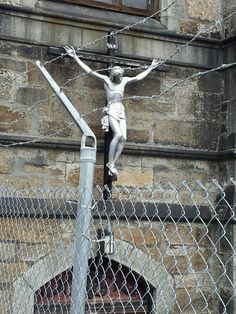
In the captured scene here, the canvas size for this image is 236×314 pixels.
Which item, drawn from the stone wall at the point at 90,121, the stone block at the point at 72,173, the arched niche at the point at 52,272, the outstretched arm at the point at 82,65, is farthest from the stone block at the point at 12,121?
the arched niche at the point at 52,272

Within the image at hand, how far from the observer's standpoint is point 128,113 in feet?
19.8

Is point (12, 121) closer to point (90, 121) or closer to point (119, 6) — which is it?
point (90, 121)

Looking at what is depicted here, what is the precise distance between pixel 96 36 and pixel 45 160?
1496 mm

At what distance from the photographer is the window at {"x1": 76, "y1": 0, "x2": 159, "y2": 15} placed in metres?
6.08

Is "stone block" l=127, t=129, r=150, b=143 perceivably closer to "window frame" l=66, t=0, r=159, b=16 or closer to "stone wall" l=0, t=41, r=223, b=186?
"stone wall" l=0, t=41, r=223, b=186

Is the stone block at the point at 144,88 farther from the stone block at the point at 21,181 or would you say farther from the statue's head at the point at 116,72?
the stone block at the point at 21,181

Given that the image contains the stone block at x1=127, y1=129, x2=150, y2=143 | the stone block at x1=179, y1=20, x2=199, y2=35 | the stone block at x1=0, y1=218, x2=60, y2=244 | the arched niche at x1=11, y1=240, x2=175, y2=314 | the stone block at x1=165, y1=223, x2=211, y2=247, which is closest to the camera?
the arched niche at x1=11, y1=240, x2=175, y2=314

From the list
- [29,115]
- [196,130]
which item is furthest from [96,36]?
[196,130]

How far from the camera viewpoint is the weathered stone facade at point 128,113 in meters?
5.47

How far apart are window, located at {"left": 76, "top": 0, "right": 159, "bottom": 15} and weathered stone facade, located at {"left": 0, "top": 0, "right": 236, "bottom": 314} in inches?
3.4

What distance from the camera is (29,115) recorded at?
18.3 ft

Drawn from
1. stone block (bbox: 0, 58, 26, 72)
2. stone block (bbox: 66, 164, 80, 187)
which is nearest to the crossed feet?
stone block (bbox: 66, 164, 80, 187)

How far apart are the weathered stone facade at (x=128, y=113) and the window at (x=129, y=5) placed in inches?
3.4

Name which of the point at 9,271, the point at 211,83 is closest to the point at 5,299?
the point at 9,271
